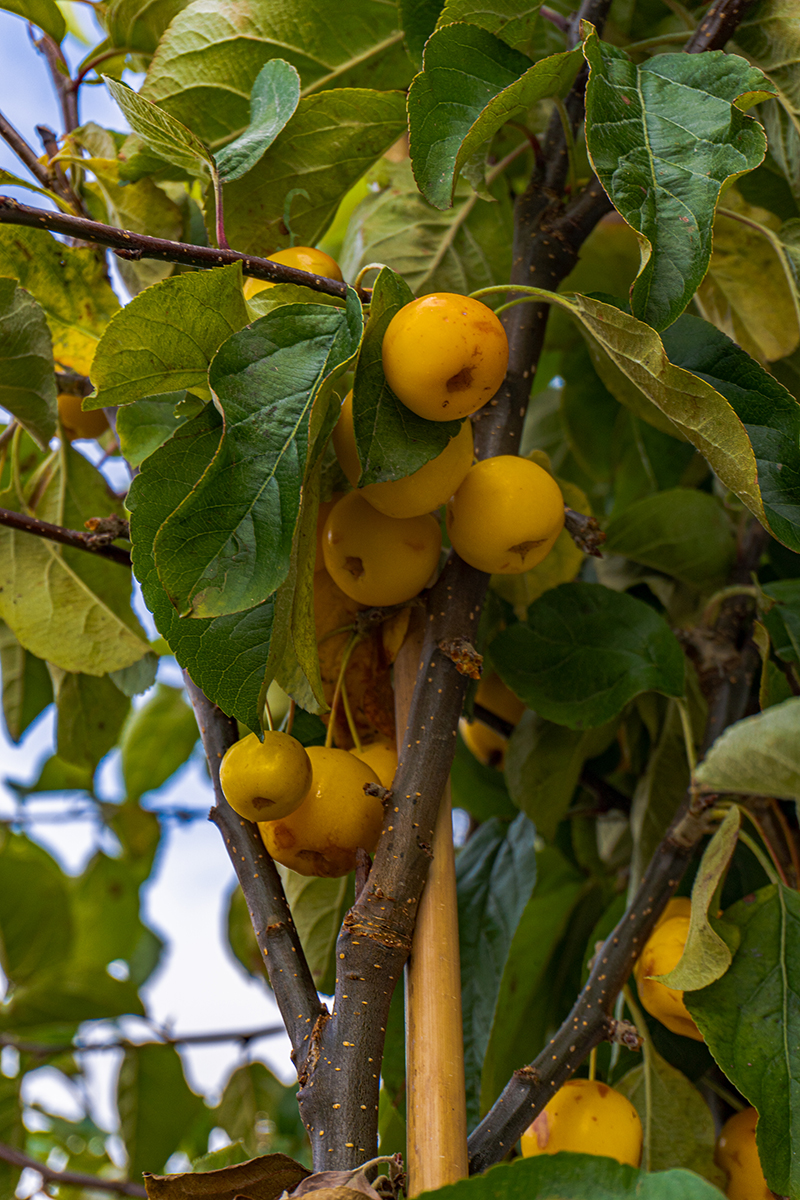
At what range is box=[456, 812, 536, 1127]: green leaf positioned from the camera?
501 mm

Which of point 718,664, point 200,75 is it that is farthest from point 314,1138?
point 200,75

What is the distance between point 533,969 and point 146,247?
1.84ft

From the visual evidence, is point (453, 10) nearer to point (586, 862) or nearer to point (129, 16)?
point (129, 16)

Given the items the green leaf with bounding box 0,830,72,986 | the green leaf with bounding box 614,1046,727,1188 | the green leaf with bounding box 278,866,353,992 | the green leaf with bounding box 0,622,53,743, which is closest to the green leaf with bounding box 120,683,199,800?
the green leaf with bounding box 0,830,72,986

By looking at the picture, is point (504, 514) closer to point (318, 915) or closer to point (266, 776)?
point (266, 776)

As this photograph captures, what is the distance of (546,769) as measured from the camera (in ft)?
1.97

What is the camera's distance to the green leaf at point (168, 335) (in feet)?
1.12

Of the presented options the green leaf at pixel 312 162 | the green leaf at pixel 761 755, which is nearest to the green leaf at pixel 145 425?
the green leaf at pixel 312 162

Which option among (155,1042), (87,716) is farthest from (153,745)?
(87,716)

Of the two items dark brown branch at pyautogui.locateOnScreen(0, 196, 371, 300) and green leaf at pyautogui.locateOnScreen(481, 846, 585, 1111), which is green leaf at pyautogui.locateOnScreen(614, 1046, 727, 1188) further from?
dark brown branch at pyautogui.locateOnScreen(0, 196, 371, 300)

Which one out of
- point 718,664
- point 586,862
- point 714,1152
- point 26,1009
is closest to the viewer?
point 714,1152

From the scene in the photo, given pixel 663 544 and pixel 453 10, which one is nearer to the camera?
pixel 453 10

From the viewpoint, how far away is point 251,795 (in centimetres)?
37

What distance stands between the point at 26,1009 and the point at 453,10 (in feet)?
3.08
